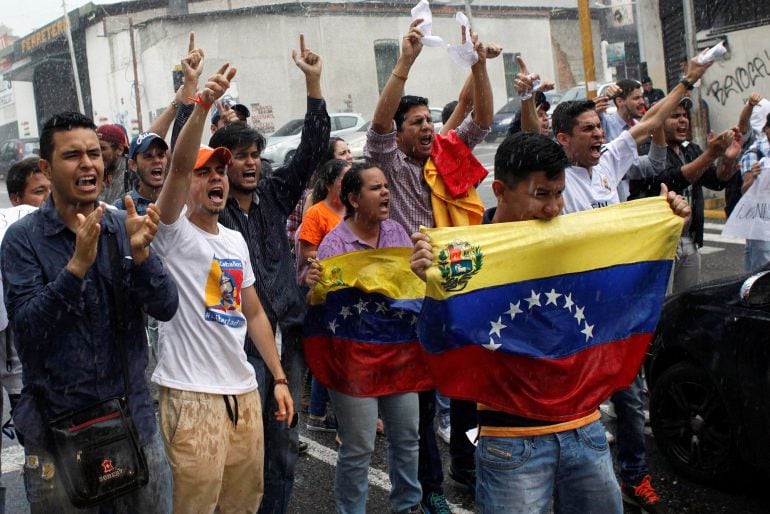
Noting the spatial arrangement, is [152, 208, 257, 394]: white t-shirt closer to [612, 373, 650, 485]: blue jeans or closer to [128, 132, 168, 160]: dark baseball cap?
[128, 132, 168, 160]: dark baseball cap

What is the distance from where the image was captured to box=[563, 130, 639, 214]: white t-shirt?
4.60 metres

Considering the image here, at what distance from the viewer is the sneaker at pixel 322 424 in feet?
21.0

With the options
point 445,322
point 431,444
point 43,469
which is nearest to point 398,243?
point 431,444

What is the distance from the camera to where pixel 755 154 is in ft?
23.1

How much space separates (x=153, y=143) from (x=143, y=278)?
1.70 meters

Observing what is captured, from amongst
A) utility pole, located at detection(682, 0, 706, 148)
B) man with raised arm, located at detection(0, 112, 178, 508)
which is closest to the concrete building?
utility pole, located at detection(682, 0, 706, 148)

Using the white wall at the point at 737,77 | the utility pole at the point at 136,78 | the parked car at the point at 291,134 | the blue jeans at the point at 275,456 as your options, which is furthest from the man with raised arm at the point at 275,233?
the utility pole at the point at 136,78

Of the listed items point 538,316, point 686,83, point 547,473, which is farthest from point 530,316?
point 686,83

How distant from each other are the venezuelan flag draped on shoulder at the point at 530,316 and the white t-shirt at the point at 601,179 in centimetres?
128

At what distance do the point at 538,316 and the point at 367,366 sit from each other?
4.30 ft

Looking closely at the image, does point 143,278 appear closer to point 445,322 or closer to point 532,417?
point 445,322

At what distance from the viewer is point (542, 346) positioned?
3.17 meters

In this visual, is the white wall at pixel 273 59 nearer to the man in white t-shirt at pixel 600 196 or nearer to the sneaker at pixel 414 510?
the man in white t-shirt at pixel 600 196

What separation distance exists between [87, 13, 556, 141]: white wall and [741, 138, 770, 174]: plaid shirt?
28.7m
